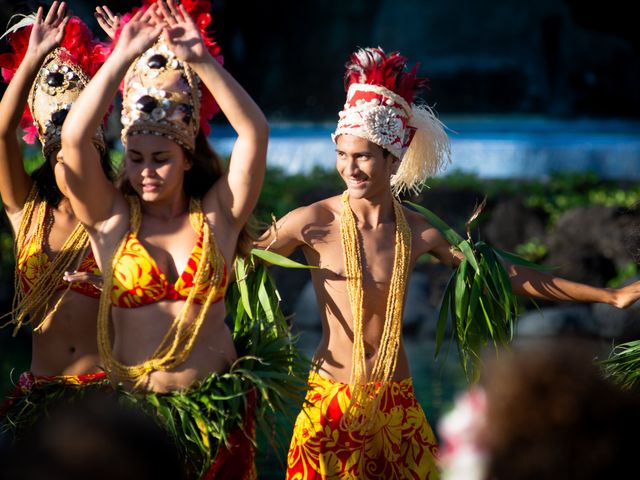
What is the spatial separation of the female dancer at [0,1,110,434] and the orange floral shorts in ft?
2.40

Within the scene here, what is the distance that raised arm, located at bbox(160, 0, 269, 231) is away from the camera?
3.13 m

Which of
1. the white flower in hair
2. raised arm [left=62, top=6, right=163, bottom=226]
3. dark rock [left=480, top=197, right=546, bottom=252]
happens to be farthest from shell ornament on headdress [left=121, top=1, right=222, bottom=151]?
dark rock [left=480, top=197, right=546, bottom=252]

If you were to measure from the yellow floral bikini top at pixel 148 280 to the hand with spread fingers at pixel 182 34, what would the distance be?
20.3 inches

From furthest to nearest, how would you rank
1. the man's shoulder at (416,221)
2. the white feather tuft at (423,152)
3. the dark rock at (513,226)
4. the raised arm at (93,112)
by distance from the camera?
the dark rock at (513,226) < the white feather tuft at (423,152) < the man's shoulder at (416,221) < the raised arm at (93,112)

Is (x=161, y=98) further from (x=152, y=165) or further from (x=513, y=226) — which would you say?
(x=513, y=226)

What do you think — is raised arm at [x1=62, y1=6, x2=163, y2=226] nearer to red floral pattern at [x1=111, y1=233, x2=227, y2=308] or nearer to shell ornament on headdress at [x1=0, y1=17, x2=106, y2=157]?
red floral pattern at [x1=111, y1=233, x2=227, y2=308]

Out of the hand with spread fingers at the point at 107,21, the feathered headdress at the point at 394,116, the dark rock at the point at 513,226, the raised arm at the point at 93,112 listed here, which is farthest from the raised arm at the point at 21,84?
the dark rock at the point at 513,226

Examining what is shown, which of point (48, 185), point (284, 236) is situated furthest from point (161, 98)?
point (284, 236)

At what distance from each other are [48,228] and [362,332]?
1055 mm

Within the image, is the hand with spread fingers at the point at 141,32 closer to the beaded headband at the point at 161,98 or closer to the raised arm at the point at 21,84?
the beaded headband at the point at 161,98

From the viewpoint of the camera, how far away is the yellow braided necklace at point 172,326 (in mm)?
3119

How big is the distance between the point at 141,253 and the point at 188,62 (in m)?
0.52

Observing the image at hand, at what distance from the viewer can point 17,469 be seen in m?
1.60

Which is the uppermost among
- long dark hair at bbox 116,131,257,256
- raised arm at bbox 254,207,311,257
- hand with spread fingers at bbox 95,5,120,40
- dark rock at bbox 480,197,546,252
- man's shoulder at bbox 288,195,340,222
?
hand with spread fingers at bbox 95,5,120,40
